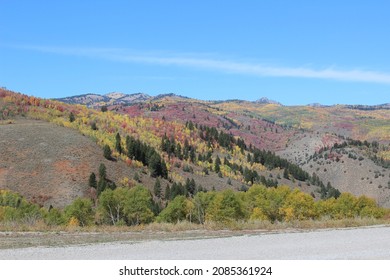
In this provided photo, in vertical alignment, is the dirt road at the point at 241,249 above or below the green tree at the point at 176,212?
above

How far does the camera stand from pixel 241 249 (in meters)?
20.5

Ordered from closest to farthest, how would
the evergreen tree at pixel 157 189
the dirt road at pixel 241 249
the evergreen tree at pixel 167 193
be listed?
the dirt road at pixel 241 249 → the evergreen tree at pixel 167 193 → the evergreen tree at pixel 157 189

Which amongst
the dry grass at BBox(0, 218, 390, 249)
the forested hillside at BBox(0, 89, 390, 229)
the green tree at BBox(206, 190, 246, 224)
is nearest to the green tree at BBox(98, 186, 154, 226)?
the forested hillside at BBox(0, 89, 390, 229)

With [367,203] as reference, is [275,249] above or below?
above

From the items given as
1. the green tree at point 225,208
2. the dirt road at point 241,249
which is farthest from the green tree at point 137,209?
the dirt road at point 241,249

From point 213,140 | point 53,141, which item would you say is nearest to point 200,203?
point 53,141

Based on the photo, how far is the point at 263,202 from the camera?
269ft

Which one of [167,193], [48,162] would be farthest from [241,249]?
[48,162]

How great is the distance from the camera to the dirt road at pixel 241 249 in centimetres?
1829

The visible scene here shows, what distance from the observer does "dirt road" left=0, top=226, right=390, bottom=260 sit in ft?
60.0

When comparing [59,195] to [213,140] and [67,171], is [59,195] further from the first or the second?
[213,140]

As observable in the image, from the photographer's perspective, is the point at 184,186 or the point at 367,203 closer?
the point at 367,203

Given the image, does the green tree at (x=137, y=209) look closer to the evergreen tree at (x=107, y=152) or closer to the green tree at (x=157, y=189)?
the green tree at (x=157, y=189)

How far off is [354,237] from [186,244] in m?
8.69
